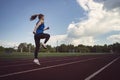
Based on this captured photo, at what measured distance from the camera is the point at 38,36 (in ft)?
32.1

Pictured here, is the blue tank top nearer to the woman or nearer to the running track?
the woman

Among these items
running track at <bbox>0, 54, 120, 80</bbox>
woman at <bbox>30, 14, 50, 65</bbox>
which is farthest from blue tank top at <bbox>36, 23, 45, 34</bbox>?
running track at <bbox>0, 54, 120, 80</bbox>

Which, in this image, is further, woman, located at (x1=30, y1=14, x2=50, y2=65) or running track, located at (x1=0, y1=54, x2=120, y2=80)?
woman, located at (x1=30, y1=14, x2=50, y2=65)

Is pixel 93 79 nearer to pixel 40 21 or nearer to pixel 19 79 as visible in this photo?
pixel 19 79

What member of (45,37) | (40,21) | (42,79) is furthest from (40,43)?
(42,79)

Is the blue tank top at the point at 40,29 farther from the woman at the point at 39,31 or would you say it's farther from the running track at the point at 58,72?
the running track at the point at 58,72

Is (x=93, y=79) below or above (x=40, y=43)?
below

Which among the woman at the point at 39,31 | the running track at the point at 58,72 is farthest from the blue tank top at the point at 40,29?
the running track at the point at 58,72

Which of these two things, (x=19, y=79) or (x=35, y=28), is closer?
(x=19, y=79)

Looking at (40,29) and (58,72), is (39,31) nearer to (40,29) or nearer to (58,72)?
(40,29)

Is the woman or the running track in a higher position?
the woman

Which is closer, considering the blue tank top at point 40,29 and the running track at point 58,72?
the running track at point 58,72

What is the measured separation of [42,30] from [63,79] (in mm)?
4870

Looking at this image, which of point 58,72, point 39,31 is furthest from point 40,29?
point 58,72
